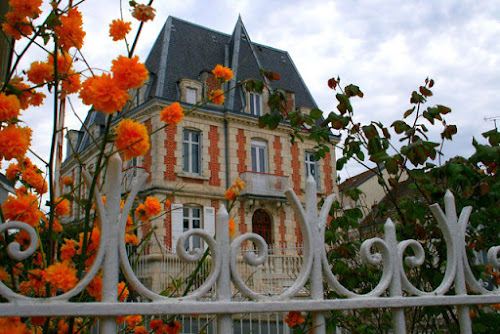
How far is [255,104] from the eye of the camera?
1794 centimetres

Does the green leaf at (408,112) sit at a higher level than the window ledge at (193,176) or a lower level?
lower

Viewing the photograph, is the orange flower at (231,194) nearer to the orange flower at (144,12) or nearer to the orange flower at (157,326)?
the orange flower at (157,326)

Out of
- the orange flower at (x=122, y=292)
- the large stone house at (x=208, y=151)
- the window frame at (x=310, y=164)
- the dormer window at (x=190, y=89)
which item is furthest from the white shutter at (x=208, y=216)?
the orange flower at (x=122, y=292)

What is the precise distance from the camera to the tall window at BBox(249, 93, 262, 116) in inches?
699

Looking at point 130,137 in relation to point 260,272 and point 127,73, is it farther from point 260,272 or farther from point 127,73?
point 260,272

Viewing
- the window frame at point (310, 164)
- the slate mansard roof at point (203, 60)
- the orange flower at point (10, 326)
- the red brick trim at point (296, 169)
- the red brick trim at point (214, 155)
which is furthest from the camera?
the window frame at point (310, 164)

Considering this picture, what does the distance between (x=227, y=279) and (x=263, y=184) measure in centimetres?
1552

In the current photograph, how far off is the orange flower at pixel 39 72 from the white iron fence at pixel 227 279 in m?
0.47

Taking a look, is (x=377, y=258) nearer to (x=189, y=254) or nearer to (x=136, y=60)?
(x=189, y=254)

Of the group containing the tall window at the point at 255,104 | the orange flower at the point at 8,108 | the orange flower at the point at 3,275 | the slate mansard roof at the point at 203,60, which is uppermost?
the slate mansard roof at the point at 203,60

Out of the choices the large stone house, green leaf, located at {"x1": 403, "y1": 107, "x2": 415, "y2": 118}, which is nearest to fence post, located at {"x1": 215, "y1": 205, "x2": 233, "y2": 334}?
green leaf, located at {"x1": 403, "y1": 107, "x2": 415, "y2": 118}

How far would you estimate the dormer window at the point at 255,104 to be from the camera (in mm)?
17736

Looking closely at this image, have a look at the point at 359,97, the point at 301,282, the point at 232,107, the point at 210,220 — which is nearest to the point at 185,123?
the point at 232,107

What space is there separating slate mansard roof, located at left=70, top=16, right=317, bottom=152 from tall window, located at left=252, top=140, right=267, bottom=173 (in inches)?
61.6
